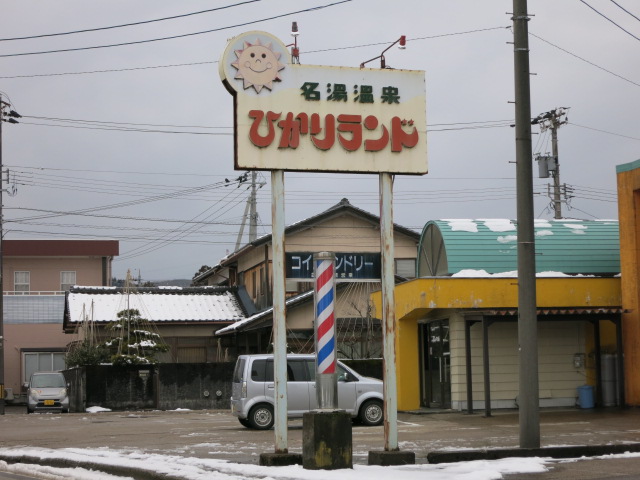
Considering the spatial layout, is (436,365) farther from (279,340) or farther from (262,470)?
(262,470)

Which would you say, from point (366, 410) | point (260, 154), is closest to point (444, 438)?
point (366, 410)

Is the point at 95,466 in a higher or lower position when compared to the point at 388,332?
lower

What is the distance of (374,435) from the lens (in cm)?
2072

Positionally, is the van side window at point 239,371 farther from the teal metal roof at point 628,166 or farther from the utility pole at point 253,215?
the utility pole at point 253,215

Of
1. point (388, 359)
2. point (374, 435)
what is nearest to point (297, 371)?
point (374, 435)

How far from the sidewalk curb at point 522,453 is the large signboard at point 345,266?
2734 mm

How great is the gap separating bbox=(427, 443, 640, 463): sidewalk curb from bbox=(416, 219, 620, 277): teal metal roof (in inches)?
487

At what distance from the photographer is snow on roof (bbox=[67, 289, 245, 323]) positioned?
44.5m

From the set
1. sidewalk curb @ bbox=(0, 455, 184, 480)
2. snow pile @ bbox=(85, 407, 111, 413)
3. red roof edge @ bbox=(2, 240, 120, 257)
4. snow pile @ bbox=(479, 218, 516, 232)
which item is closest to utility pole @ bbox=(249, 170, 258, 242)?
red roof edge @ bbox=(2, 240, 120, 257)

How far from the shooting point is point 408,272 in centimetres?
4597

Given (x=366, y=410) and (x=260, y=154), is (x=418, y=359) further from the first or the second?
(x=260, y=154)

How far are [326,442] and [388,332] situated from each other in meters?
2.14

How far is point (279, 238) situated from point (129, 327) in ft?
84.3

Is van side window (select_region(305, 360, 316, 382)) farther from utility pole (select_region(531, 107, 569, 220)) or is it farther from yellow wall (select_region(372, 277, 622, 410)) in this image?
utility pole (select_region(531, 107, 569, 220))
